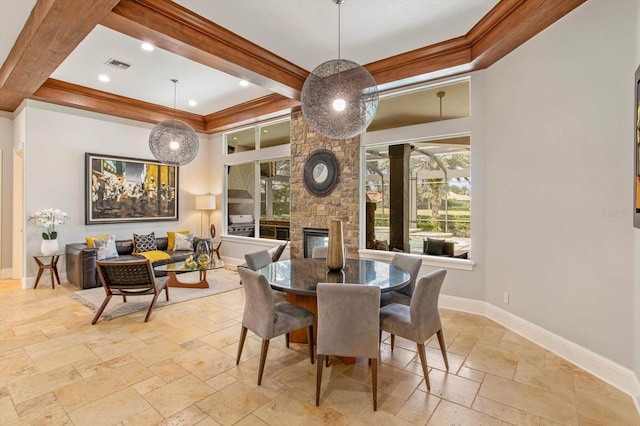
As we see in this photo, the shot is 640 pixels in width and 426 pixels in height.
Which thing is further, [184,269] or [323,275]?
[184,269]

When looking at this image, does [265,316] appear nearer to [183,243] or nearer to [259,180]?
[183,243]

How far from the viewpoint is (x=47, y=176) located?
5508 millimetres

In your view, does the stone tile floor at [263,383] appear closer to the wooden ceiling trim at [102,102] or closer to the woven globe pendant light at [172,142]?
the woven globe pendant light at [172,142]

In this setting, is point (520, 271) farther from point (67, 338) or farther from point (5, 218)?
point (5, 218)

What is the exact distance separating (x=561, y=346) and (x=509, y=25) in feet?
10.3

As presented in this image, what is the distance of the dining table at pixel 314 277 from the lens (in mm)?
2592

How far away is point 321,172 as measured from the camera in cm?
562

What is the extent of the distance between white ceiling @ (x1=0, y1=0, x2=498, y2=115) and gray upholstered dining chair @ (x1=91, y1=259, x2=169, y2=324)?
2.67m

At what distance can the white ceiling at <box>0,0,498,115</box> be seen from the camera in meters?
3.14

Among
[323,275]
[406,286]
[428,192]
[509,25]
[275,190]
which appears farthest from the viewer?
[275,190]

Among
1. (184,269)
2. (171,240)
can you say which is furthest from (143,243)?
(184,269)

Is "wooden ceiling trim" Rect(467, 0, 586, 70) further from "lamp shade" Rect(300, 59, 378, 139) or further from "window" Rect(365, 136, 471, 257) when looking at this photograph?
"lamp shade" Rect(300, 59, 378, 139)

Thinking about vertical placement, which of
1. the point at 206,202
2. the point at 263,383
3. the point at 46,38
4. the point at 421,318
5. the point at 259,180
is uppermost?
the point at 46,38

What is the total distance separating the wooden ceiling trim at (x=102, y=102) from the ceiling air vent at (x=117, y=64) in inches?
59.9
